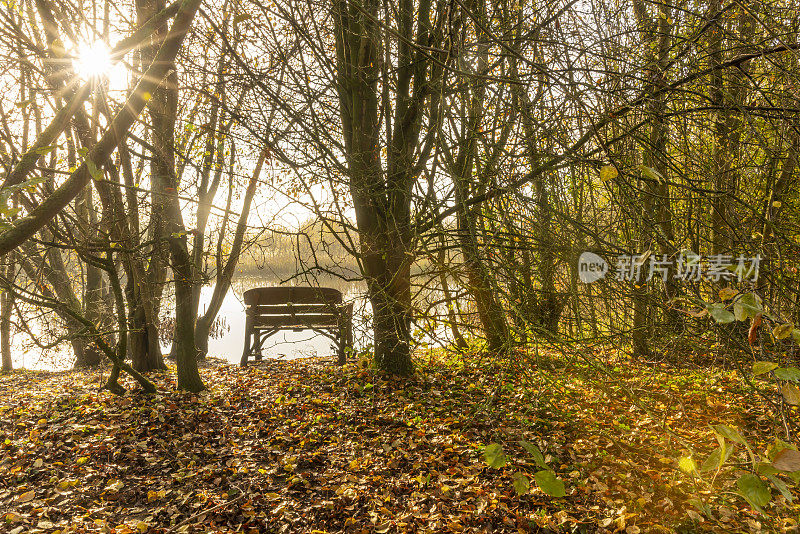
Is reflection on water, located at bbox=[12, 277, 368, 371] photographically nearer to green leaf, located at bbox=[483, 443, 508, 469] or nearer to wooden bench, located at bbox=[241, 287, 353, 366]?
wooden bench, located at bbox=[241, 287, 353, 366]

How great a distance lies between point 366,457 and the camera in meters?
4.01

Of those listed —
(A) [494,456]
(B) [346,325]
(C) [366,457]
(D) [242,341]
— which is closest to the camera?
(A) [494,456]

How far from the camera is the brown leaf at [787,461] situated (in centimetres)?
109

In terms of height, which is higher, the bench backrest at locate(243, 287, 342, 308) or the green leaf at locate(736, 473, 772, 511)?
the bench backrest at locate(243, 287, 342, 308)

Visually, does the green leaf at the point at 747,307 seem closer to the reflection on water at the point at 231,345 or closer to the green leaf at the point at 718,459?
the green leaf at the point at 718,459

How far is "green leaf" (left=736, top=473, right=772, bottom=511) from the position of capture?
3.53 ft

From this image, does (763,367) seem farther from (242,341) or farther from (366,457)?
(242,341)

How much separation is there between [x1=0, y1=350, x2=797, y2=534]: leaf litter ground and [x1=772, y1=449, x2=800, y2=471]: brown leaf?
1.14 metres

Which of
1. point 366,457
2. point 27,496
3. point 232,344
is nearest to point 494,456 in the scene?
point 366,457

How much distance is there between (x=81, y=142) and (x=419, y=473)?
433 cm

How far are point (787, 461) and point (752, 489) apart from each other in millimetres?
101

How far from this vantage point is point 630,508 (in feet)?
10.6

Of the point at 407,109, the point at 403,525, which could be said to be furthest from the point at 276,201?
the point at 403,525

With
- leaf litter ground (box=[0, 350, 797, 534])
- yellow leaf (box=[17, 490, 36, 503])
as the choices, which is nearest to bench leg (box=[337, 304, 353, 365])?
leaf litter ground (box=[0, 350, 797, 534])
